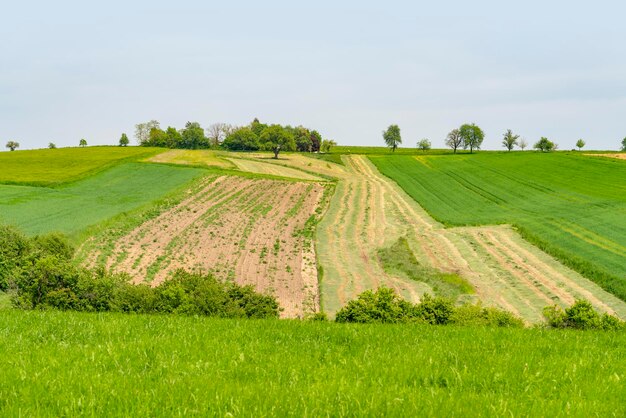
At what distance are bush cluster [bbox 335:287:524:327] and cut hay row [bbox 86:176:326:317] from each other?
33.6ft

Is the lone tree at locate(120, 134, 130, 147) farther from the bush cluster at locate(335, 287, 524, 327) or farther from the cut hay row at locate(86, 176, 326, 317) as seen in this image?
the bush cluster at locate(335, 287, 524, 327)

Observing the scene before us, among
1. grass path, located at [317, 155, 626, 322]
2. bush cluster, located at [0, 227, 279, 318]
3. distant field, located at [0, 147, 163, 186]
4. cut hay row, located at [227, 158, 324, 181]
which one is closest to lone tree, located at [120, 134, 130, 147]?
distant field, located at [0, 147, 163, 186]

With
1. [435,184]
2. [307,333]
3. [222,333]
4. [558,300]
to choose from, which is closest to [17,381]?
[222,333]

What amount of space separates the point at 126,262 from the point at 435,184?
216ft

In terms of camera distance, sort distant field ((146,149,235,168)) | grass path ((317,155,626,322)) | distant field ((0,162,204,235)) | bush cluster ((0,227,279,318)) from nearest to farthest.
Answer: bush cluster ((0,227,279,318)) < grass path ((317,155,626,322)) < distant field ((0,162,204,235)) < distant field ((146,149,235,168))

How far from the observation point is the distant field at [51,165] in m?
81.5

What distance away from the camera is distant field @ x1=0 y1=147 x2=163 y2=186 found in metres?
81.5

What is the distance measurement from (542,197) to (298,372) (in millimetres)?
78070

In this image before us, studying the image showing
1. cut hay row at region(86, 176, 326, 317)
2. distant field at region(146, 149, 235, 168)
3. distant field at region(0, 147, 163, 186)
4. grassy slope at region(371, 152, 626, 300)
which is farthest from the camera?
distant field at region(146, 149, 235, 168)

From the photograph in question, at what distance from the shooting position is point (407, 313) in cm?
2211

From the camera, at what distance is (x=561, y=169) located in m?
103

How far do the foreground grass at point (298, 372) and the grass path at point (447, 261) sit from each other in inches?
859

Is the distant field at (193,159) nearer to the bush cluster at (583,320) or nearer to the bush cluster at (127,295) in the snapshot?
the bush cluster at (127,295)

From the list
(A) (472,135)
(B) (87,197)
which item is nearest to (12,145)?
(B) (87,197)
